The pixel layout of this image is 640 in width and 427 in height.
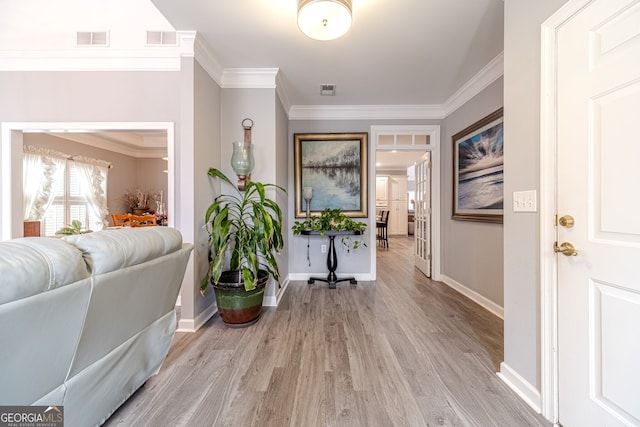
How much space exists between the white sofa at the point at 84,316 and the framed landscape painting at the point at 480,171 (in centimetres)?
286

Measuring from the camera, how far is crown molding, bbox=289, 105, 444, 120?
3562 mm

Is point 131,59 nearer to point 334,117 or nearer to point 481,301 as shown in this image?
point 334,117

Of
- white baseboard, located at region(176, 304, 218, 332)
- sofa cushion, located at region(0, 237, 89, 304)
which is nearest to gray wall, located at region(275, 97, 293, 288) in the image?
white baseboard, located at region(176, 304, 218, 332)

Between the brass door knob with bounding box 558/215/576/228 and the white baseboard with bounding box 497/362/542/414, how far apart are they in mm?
899

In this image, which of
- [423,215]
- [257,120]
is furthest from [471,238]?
[257,120]

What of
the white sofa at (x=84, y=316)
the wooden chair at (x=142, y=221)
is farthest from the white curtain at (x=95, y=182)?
the white sofa at (x=84, y=316)

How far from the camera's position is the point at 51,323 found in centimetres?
81

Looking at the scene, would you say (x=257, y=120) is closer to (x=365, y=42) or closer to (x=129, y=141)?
(x=365, y=42)

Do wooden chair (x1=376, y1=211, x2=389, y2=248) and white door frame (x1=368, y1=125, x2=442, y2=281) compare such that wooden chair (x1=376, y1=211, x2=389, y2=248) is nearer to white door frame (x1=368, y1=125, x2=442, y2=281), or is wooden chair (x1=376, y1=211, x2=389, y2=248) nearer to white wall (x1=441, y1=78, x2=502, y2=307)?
white door frame (x1=368, y1=125, x2=442, y2=281)

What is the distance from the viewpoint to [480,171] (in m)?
2.74

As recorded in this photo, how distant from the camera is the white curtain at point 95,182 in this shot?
4691 mm

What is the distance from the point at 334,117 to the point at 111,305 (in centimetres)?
335

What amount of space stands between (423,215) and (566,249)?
2918 mm

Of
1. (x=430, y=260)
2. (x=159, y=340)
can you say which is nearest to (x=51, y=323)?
(x=159, y=340)
